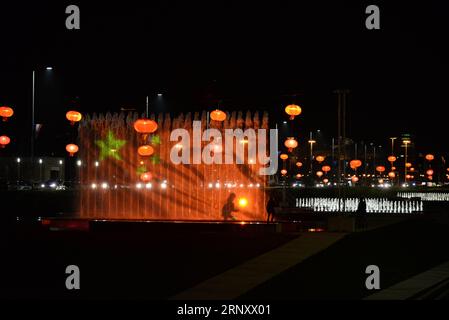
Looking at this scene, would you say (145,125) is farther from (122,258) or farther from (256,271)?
(256,271)

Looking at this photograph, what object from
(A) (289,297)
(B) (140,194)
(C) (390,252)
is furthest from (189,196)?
(A) (289,297)

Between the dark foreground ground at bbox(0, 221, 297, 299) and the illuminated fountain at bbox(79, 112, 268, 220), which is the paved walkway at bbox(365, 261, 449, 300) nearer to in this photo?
the dark foreground ground at bbox(0, 221, 297, 299)

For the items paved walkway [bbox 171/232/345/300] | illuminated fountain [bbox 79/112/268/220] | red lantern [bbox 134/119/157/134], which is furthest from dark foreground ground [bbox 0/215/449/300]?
illuminated fountain [bbox 79/112/268/220]

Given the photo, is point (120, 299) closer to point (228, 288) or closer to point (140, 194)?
point (228, 288)

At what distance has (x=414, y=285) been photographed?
12.4m

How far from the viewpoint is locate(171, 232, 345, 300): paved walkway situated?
435 inches

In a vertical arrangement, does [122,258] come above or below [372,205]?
above

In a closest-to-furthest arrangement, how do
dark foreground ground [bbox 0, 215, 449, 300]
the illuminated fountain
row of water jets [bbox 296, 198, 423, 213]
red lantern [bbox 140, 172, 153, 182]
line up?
dark foreground ground [bbox 0, 215, 449, 300] → the illuminated fountain → red lantern [bbox 140, 172, 153, 182] → row of water jets [bbox 296, 198, 423, 213]

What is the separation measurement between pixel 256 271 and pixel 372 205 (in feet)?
107

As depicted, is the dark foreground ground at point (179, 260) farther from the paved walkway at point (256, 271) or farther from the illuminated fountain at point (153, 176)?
the illuminated fountain at point (153, 176)

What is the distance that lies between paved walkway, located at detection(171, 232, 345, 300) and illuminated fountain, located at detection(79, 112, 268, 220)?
935 centimetres

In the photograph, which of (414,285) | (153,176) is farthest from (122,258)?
(153,176)

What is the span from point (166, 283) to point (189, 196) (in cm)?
1567

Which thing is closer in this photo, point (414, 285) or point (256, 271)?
point (414, 285)
